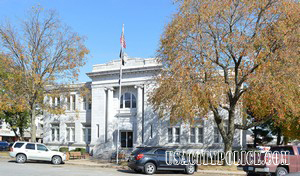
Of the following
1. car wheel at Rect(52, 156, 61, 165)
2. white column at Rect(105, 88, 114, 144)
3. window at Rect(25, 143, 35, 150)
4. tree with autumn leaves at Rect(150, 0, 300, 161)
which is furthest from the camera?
white column at Rect(105, 88, 114, 144)

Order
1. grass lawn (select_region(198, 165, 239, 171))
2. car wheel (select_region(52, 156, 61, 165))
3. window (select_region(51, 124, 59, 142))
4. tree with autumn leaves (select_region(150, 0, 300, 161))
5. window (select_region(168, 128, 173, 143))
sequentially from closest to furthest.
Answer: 1. tree with autumn leaves (select_region(150, 0, 300, 161))
2. grass lawn (select_region(198, 165, 239, 171))
3. car wheel (select_region(52, 156, 61, 165))
4. window (select_region(168, 128, 173, 143))
5. window (select_region(51, 124, 59, 142))

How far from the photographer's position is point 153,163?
20750mm

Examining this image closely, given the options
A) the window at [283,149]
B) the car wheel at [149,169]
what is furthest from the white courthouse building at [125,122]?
the window at [283,149]

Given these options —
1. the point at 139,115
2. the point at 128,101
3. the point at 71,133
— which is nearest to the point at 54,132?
the point at 71,133

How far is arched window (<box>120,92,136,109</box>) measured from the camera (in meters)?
38.6

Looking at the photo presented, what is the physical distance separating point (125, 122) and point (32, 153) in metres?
13.6

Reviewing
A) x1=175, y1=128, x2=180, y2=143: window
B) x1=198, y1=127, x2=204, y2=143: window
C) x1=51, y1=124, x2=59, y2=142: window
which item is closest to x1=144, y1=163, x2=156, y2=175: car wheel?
x1=198, y1=127, x2=204, y2=143: window

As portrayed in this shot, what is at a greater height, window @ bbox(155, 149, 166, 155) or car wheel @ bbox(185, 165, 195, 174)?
window @ bbox(155, 149, 166, 155)

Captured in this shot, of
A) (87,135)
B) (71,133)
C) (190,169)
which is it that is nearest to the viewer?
(190,169)

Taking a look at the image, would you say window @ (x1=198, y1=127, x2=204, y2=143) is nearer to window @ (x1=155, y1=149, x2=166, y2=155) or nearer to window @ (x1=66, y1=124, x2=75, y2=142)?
window @ (x1=155, y1=149, x2=166, y2=155)

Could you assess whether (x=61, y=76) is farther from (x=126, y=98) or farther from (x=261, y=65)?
(x=261, y=65)

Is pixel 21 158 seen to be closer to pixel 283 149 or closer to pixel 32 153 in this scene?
pixel 32 153

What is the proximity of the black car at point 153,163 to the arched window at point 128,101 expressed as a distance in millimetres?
17056

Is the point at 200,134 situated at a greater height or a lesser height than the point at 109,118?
lesser
